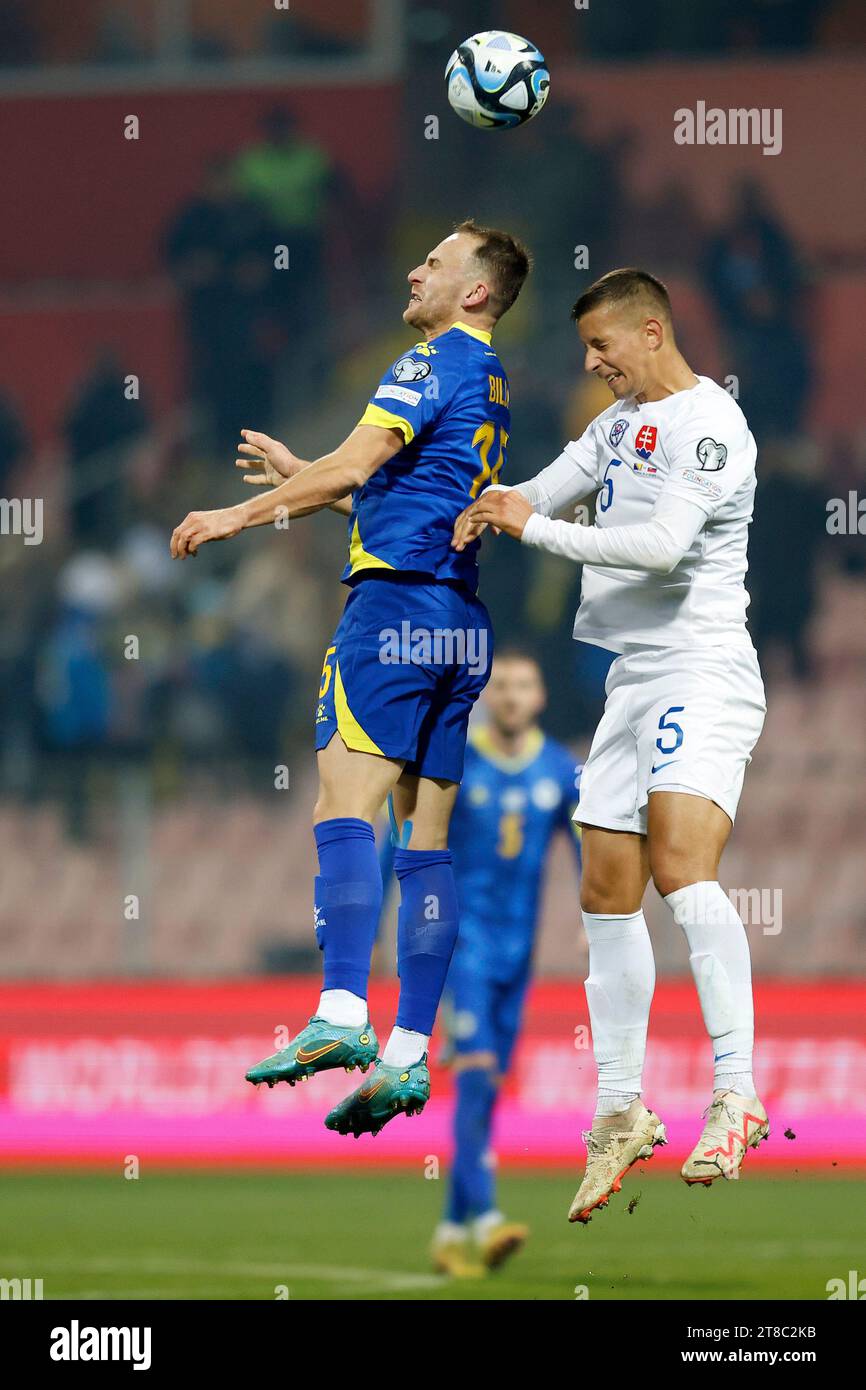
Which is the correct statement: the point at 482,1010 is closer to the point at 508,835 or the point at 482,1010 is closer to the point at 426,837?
the point at 508,835

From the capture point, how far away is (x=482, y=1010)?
9.98 m

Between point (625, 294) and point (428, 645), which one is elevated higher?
point (625, 294)

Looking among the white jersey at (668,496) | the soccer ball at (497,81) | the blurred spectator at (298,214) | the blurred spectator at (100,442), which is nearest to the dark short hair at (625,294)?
the white jersey at (668,496)

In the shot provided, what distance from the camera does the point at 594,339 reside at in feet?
20.0

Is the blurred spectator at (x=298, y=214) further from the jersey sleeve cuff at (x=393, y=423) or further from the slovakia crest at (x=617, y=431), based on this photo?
the jersey sleeve cuff at (x=393, y=423)

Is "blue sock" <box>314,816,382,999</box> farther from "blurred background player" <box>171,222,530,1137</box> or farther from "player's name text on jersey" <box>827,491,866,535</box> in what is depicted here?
"player's name text on jersey" <box>827,491,866,535</box>

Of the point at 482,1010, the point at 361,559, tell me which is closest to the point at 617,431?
the point at 361,559

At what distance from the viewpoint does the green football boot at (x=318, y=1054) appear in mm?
5680

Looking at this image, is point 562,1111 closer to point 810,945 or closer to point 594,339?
point 810,945

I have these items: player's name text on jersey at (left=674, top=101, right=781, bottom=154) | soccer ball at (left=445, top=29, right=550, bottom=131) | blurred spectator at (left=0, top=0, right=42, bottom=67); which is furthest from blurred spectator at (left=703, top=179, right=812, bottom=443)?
soccer ball at (left=445, top=29, right=550, bottom=131)

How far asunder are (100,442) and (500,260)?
9.50 meters

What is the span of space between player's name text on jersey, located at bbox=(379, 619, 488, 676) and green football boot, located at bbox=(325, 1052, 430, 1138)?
3.74 feet

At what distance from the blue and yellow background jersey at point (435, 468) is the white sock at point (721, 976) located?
1.15 m

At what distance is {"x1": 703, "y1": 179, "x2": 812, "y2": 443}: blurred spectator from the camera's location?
1495 cm
